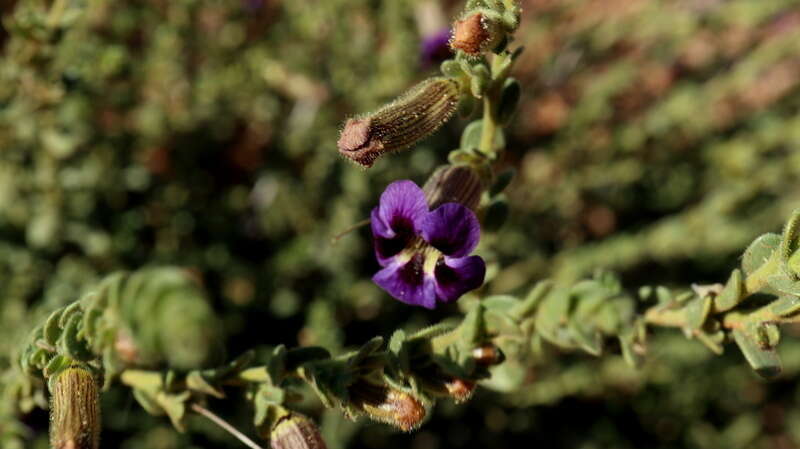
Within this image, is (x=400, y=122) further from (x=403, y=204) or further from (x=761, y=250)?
(x=761, y=250)

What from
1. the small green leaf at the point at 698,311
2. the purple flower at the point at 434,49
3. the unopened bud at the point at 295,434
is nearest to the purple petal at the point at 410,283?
the unopened bud at the point at 295,434

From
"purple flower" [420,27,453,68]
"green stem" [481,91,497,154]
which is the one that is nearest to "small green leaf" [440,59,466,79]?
"green stem" [481,91,497,154]

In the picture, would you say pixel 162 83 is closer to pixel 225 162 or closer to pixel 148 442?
pixel 225 162

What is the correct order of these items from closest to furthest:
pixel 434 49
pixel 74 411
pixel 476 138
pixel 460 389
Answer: pixel 74 411, pixel 460 389, pixel 476 138, pixel 434 49

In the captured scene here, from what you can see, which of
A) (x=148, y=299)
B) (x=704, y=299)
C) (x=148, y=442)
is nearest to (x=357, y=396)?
(x=148, y=299)

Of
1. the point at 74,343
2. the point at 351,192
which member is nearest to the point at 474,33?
the point at 74,343

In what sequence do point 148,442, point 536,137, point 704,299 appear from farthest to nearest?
point 536,137, point 148,442, point 704,299

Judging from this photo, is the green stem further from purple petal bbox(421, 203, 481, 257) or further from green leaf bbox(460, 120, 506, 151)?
purple petal bbox(421, 203, 481, 257)

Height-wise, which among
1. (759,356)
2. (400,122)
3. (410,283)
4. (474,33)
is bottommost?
(759,356)
